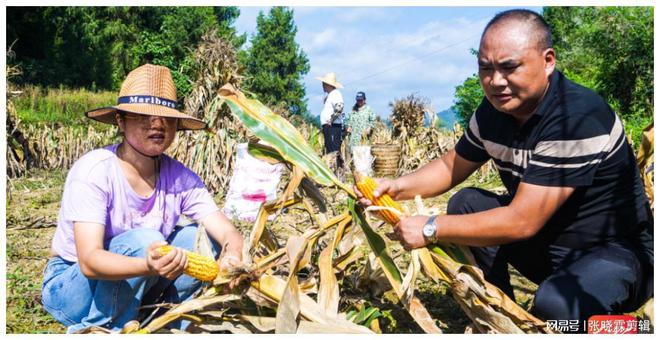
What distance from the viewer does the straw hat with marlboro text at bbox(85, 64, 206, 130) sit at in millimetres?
2535

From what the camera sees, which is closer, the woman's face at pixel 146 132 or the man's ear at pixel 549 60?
the man's ear at pixel 549 60

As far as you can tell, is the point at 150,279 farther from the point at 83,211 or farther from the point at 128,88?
the point at 128,88

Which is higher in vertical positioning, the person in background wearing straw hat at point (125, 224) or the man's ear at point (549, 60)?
the man's ear at point (549, 60)

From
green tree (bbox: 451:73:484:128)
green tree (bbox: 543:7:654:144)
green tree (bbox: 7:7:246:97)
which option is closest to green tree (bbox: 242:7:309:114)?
green tree (bbox: 7:7:246:97)

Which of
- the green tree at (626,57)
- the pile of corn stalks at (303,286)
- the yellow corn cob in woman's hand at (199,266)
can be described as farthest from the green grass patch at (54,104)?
the yellow corn cob in woman's hand at (199,266)

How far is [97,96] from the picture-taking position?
23.2 m

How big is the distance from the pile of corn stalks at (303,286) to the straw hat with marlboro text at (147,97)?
10.6 inches

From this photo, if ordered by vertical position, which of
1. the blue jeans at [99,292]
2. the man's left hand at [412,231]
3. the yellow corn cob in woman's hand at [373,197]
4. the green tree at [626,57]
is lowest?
the blue jeans at [99,292]

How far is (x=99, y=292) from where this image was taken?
248 cm

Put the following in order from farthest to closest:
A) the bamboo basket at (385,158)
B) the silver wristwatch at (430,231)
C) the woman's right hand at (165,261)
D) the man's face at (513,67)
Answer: the bamboo basket at (385,158)
the silver wristwatch at (430,231)
the man's face at (513,67)
the woman's right hand at (165,261)

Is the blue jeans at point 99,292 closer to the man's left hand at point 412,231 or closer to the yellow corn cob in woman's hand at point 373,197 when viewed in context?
the yellow corn cob in woman's hand at point 373,197

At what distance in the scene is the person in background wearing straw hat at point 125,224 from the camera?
237cm

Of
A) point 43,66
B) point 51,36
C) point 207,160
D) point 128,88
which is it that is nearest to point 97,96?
point 43,66

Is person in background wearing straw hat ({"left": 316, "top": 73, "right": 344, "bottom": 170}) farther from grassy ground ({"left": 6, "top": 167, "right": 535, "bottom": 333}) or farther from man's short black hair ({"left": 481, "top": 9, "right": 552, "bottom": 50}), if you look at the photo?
man's short black hair ({"left": 481, "top": 9, "right": 552, "bottom": 50})
